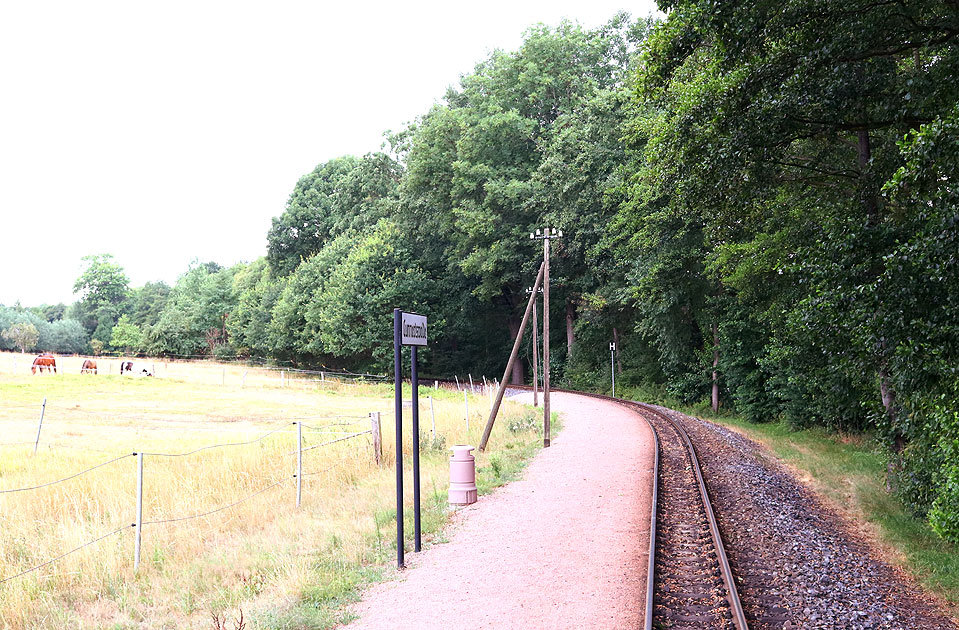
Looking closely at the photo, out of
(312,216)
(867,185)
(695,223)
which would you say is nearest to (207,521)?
(867,185)

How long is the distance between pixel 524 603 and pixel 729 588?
Result: 2.22 metres

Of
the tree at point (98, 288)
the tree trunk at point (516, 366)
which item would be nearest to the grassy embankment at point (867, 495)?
the tree trunk at point (516, 366)

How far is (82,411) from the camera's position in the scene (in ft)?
102

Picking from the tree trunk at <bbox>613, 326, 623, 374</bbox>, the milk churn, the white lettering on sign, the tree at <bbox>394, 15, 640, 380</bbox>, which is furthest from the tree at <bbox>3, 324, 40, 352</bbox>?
the white lettering on sign

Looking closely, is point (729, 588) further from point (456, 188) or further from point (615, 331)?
point (456, 188)

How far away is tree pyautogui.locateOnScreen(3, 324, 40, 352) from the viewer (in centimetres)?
12125

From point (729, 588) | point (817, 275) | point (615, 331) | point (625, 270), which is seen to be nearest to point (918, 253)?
point (817, 275)

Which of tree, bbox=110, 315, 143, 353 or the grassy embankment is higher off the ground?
tree, bbox=110, 315, 143, 353

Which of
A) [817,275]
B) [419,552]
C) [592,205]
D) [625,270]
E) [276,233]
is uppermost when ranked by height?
[276,233]

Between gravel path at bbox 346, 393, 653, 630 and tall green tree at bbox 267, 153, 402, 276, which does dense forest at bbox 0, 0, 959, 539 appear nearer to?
tall green tree at bbox 267, 153, 402, 276

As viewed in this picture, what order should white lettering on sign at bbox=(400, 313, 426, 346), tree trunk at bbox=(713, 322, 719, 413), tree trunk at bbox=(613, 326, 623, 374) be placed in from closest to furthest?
white lettering on sign at bbox=(400, 313, 426, 346) → tree trunk at bbox=(713, 322, 719, 413) → tree trunk at bbox=(613, 326, 623, 374)

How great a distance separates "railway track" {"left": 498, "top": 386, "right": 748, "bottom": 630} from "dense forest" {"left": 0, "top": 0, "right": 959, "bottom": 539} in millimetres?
2359

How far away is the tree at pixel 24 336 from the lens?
12125cm

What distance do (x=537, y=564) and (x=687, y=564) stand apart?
6.15 ft
